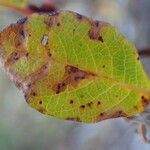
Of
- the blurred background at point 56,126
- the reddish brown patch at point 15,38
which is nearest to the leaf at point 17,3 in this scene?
the reddish brown patch at point 15,38

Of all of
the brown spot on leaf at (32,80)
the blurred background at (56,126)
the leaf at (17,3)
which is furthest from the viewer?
the blurred background at (56,126)

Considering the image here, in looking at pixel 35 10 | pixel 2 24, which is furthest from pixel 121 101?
pixel 2 24

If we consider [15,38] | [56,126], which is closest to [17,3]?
[15,38]

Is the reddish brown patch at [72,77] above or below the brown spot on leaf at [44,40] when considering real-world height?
below

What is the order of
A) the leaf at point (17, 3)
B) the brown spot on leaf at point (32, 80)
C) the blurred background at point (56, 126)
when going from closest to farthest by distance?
the brown spot on leaf at point (32, 80) → the leaf at point (17, 3) → the blurred background at point (56, 126)

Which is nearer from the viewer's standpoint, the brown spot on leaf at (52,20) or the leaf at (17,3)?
the brown spot on leaf at (52,20)

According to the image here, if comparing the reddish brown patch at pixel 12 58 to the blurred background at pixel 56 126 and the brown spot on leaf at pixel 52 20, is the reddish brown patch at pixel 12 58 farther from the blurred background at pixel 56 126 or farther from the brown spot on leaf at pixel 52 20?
the blurred background at pixel 56 126

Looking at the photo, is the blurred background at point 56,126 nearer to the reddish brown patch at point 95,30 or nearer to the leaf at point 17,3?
the leaf at point 17,3
